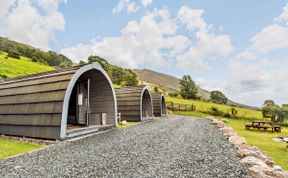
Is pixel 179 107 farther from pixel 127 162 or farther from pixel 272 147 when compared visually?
pixel 127 162

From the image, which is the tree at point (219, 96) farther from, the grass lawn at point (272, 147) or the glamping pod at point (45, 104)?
the glamping pod at point (45, 104)

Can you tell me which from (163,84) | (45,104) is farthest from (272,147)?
(163,84)

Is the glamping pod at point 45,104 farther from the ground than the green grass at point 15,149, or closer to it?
farther from the ground

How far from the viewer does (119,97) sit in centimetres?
2019

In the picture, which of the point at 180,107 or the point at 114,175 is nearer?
the point at 114,175

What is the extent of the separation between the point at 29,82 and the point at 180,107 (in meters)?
35.1

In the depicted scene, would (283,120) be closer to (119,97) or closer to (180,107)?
(180,107)

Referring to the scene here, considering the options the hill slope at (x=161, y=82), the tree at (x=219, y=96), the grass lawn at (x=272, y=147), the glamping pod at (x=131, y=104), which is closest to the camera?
the grass lawn at (x=272, y=147)

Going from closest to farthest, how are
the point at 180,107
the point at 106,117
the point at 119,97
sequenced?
the point at 106,117
the point at 119,97
the point at 180,107

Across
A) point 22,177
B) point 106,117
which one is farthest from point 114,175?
point 106,117

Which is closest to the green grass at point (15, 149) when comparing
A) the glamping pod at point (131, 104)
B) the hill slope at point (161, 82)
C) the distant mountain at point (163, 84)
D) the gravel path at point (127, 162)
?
the gravel path at point (127, 162)

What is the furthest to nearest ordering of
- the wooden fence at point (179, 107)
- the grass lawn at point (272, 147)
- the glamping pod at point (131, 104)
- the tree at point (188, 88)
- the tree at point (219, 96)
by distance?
the tree at point (219, 96) < the tree at point (188, 88) < the wooden fence at point (179, 107) < the glamping pod at point (131, 104) < the grass lawn at point (272, 147)

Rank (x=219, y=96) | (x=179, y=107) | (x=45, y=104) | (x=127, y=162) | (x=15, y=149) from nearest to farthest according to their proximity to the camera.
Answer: (x=127, y=162) < (x=15, y=149) < (x=45, y=104) < (x=179, y=107) < (x=219, y=96)

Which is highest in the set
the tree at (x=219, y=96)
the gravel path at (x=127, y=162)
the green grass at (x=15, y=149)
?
the tree at (x=219, y=96)
